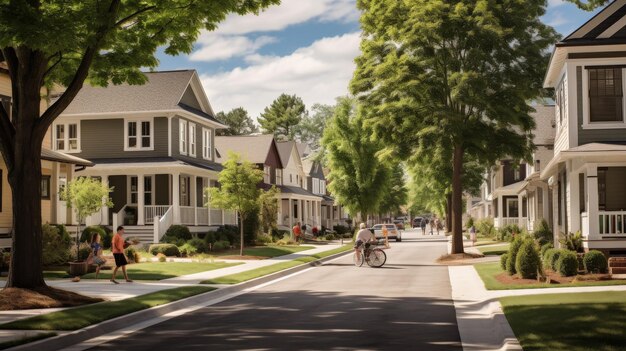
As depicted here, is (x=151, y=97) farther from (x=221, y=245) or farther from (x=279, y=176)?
(x=279, y=176)

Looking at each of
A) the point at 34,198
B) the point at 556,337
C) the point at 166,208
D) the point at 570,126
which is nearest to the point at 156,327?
the point at 34,198

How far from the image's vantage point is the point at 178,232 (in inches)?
1578

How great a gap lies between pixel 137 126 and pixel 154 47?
25.6 meters

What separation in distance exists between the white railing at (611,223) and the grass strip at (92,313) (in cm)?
1351

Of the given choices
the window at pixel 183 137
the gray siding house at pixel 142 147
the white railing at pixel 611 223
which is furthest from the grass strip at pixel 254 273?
the window at pixel 183 137

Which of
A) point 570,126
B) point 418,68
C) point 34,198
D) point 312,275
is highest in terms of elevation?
point 418,68

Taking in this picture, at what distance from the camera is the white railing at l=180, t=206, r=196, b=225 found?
4238cm

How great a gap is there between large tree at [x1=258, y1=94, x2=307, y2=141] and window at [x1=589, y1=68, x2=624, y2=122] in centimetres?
11338

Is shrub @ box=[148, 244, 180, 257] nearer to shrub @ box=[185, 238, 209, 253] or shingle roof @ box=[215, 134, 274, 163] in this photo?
shrub @ box=[185, 238, 209, 253]

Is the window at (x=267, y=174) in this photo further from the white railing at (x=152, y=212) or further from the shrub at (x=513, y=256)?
the shrub at (x=513, y=256)

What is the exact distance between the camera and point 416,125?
33438 millimetres

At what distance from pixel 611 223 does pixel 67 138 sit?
31.6 meters

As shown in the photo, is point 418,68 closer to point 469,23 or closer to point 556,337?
point 469,23

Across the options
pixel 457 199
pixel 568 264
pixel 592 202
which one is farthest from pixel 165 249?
pixel 568 264
